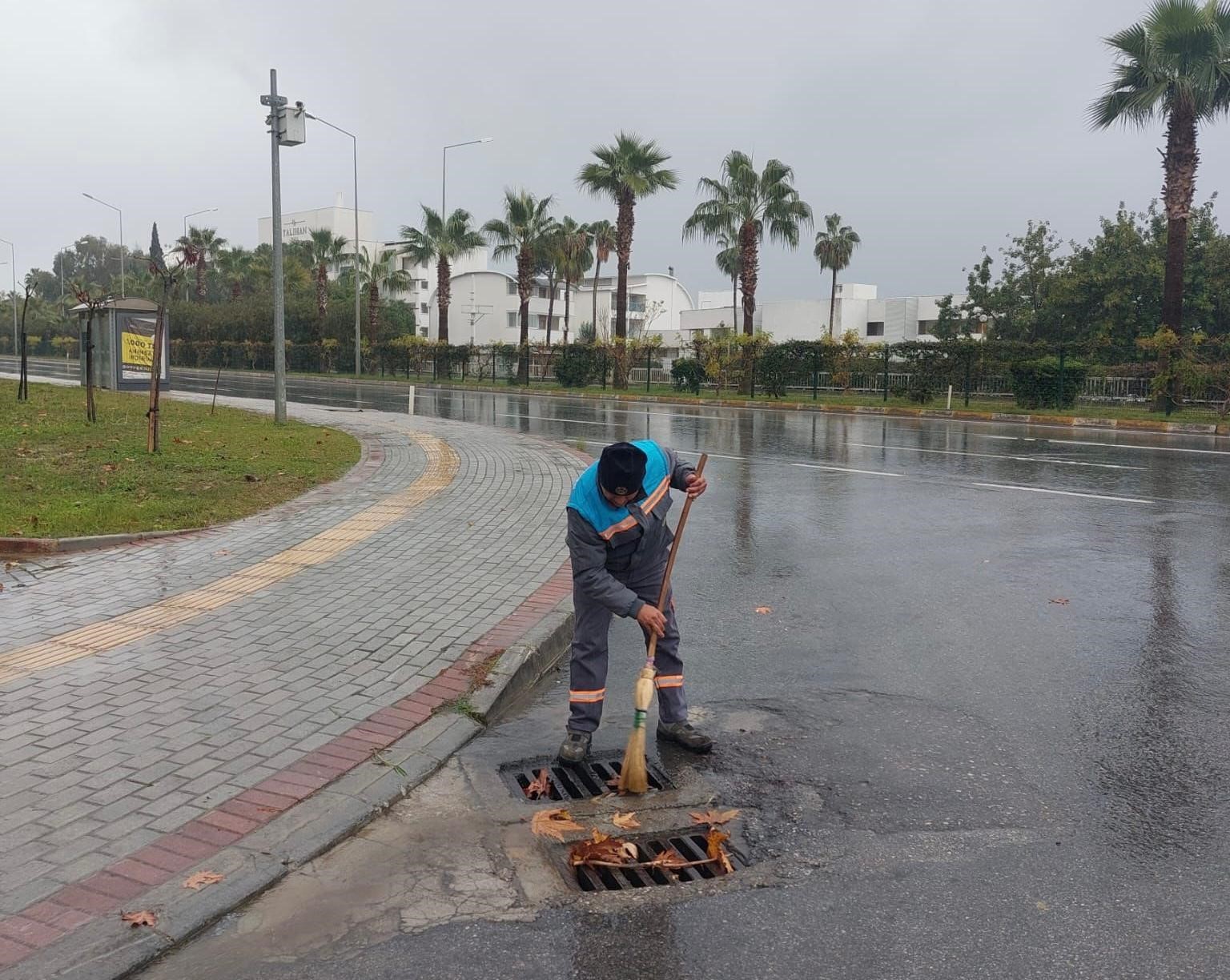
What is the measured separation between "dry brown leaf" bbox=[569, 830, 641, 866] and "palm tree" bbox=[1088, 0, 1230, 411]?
24.9 meters

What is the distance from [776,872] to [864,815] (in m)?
0.56

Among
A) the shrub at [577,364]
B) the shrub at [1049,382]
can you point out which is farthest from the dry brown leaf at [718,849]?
the shrub at [577,364]

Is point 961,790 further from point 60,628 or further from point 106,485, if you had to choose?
point 106,485

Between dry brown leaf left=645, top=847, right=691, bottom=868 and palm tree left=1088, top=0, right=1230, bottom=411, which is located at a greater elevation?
palm tree left=1088, top=0, right=1230, bottom=411

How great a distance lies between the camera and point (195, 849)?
11.2 feet

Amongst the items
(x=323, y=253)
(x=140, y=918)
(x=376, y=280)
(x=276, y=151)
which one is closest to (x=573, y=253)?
(x=376, y=280)

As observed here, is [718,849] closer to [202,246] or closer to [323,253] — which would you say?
[323,253]

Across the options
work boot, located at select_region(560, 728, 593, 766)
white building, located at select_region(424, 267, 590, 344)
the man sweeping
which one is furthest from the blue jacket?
white building, located at select_region(424, 267, 590, 344)

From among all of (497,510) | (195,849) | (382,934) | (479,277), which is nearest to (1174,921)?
(382,934)

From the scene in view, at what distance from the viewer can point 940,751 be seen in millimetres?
4320

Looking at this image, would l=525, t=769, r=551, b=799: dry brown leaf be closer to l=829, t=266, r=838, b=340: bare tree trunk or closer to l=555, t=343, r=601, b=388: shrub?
l=555, t=343, r=601, b=388: shrub

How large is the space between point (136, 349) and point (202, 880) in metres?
21.8

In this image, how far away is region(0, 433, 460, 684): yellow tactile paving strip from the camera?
17.5 ft

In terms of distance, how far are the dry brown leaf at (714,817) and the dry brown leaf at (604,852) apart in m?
0.32
